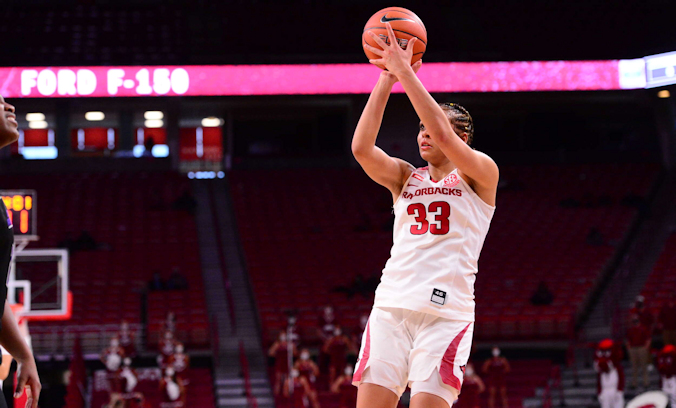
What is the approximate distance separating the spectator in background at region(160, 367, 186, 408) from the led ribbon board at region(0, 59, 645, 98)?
331 inches

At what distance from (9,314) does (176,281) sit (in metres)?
14.5

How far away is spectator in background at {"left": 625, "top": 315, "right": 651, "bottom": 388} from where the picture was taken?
46.5 ft

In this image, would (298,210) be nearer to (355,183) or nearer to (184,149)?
(355,183)

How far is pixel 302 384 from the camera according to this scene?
1310 centimetres

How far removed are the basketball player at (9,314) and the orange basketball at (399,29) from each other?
1.52 meters

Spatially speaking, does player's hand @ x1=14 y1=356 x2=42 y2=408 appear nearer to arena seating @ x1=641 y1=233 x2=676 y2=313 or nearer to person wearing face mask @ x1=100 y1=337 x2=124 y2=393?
person wearing face mask @ x1=100 y1=337 x2=124 y2=393

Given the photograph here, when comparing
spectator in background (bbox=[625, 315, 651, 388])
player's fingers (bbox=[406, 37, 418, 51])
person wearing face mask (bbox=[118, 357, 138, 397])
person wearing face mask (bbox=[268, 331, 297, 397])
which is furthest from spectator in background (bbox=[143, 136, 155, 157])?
player's fingers (bbox=[406, 37, 418, 51])

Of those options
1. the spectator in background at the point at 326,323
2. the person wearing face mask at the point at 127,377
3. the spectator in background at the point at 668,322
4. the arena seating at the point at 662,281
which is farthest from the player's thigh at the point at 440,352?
the arena seating at the point at 662,281

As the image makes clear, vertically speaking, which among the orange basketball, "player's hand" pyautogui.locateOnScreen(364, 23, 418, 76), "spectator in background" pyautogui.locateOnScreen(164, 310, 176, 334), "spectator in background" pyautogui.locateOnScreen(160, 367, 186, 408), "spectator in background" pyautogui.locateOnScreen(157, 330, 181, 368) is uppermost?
the orange basketball

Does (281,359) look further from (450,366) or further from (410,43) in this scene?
(410,43)

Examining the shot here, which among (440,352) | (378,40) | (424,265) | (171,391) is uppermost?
(378,40)

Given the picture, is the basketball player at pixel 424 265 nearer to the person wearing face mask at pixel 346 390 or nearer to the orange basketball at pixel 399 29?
the orange basketball at pixel 399 29

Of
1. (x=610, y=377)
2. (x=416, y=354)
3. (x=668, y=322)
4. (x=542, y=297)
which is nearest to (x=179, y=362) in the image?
(x=610, y=377)

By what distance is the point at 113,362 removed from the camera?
13250 millimetres
